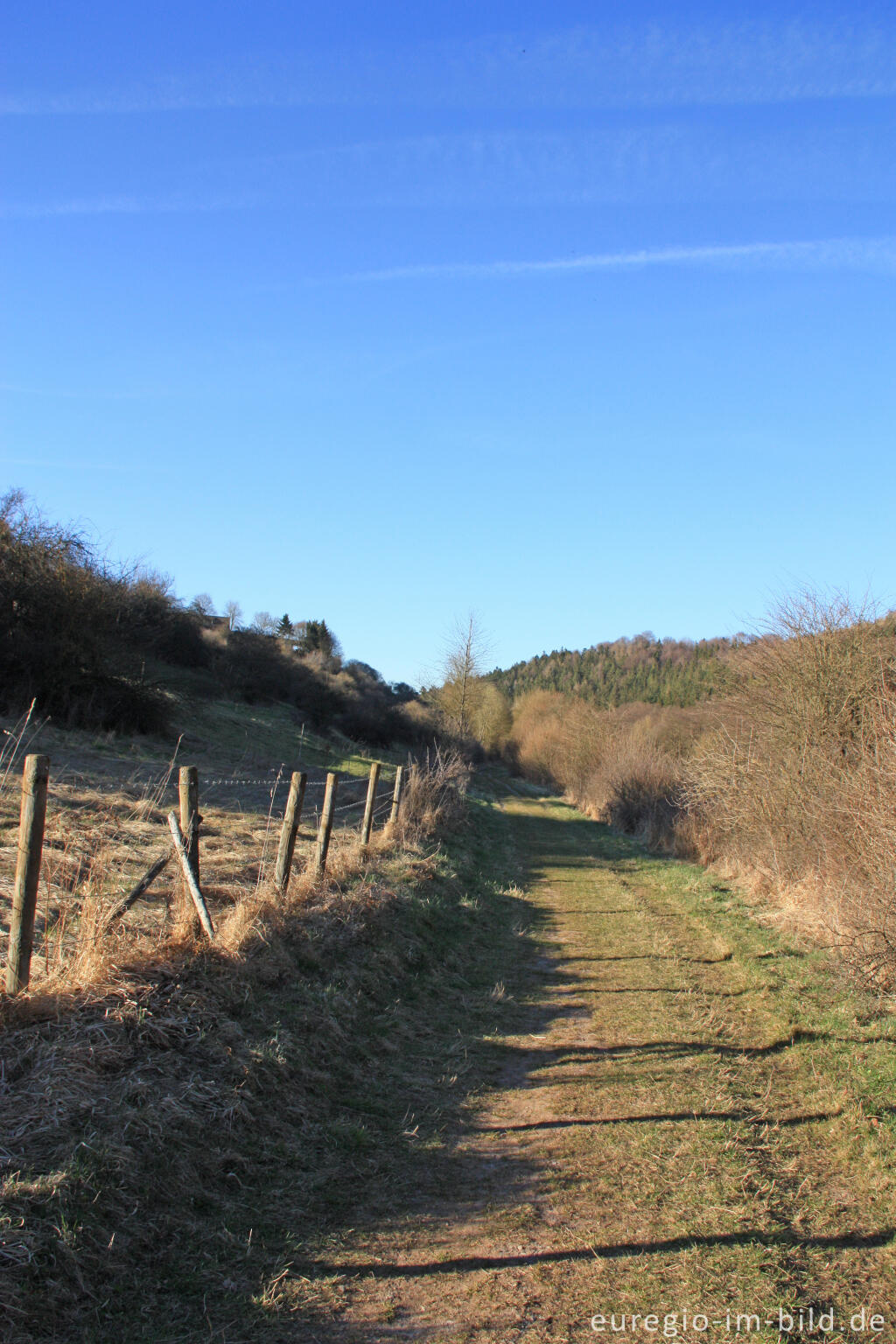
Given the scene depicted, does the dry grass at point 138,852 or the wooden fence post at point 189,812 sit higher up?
the wooden fence post at point 189,812

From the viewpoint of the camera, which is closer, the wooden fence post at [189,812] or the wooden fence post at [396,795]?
the wooden fence post at [189,812]

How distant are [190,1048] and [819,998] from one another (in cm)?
543

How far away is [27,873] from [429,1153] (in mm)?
2648

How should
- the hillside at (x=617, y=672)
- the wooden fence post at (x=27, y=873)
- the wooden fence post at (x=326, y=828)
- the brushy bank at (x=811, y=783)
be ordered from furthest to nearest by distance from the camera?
the hillside at (x=617, y=672), the wooden fence post at (x=326, y=828), the brushy bank at (x=811, y=783), the wooden fence post at (x=27, y=873)

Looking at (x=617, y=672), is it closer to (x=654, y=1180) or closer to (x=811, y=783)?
(x=811, y=783)

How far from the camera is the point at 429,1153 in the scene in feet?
14.9

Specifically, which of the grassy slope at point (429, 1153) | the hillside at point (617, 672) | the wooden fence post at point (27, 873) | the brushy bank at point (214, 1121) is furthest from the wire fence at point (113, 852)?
the hillside at point (617, 672)

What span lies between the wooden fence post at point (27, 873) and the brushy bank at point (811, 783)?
20.9 ft

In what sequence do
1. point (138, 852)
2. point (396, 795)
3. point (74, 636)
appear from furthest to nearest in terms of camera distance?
1. point (74, 636)
2. point (396, 795)
3. point (138, 852)

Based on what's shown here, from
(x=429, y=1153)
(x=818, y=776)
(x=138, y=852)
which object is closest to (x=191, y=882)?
(x=429, y=1153)

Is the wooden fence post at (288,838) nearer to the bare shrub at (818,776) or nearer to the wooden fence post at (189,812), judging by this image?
the wooden fence post at (189,812)

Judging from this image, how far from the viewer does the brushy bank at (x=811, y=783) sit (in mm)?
7316

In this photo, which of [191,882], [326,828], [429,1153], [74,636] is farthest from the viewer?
[74,636]

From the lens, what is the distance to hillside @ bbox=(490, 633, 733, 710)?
68.2 meters
